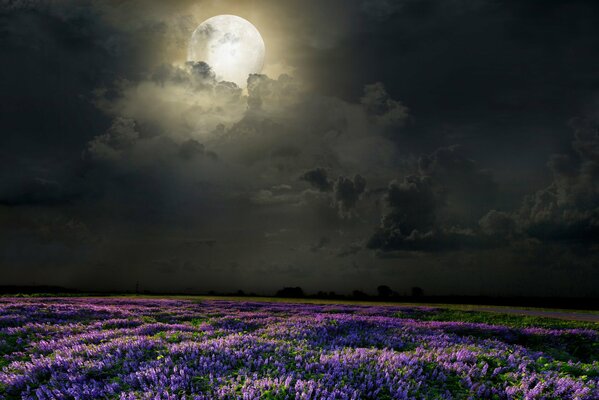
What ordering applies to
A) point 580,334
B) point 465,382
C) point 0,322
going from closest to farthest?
1. point 465,382
2. point 0,322
3. point 580,334

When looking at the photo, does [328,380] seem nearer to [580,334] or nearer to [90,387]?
[90,387]

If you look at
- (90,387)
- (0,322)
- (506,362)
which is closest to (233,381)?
(90,387)

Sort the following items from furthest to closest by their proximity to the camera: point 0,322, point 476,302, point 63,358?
point 476,302, point 0,322, point 63,358

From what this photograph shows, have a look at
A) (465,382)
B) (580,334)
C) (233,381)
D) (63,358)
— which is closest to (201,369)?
(233,381)

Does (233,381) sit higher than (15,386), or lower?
higher

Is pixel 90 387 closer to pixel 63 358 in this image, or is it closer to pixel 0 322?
pixel 63 358

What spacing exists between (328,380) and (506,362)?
4.32m

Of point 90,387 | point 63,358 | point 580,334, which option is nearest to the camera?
point 90,387

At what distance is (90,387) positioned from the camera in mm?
6289

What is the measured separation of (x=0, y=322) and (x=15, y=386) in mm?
11067

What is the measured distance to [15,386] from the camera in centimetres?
713

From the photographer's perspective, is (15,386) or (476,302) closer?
(15,386)

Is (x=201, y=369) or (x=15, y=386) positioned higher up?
(x=201, y=369)

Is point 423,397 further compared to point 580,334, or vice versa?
point 580,334
